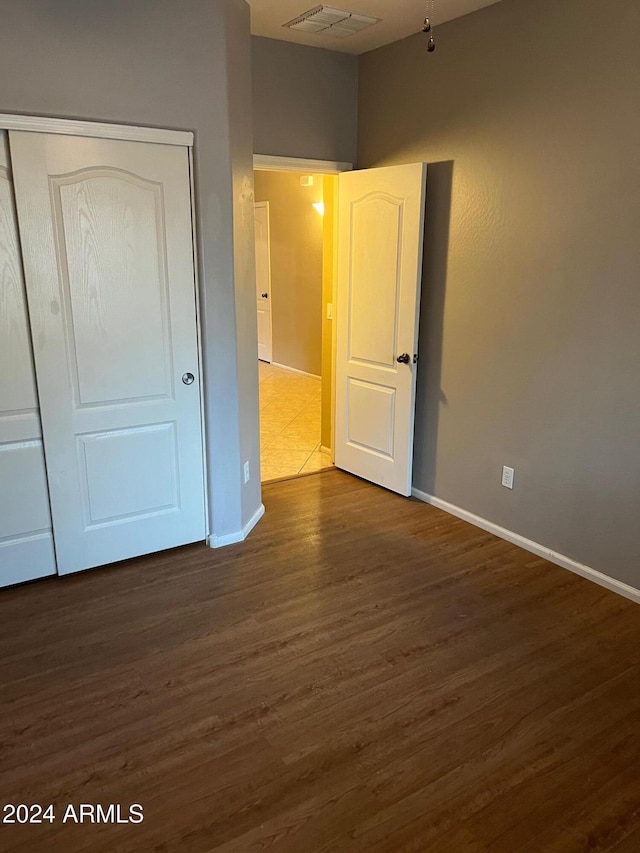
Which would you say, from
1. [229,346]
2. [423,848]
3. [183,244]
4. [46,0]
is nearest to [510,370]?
[229,346]

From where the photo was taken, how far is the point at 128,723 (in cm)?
215

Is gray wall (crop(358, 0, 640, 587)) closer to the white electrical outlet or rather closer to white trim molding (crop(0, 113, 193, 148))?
the white electrical outlet

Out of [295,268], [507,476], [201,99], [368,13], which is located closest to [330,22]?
[368,13]

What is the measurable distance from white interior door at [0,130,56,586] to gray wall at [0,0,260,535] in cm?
38

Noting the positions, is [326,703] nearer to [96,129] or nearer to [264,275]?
[96,129]

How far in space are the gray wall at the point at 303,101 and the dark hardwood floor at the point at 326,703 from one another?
252cm

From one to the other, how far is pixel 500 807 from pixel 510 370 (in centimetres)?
214

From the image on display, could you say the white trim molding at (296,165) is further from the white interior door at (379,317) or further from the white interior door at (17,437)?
the white interior door at (17,437)

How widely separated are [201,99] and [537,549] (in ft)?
9.31

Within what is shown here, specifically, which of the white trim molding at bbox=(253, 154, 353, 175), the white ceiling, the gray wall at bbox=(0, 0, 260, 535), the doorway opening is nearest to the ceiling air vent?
the white ceiling

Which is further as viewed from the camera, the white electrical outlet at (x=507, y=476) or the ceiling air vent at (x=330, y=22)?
the white electrical outlet at (x=507, y=476)

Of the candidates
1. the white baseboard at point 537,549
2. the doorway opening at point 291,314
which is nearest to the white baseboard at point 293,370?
the doorway opening at point 291,314

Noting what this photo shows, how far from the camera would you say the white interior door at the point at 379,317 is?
368 centimetres

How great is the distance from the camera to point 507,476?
11.3ft
